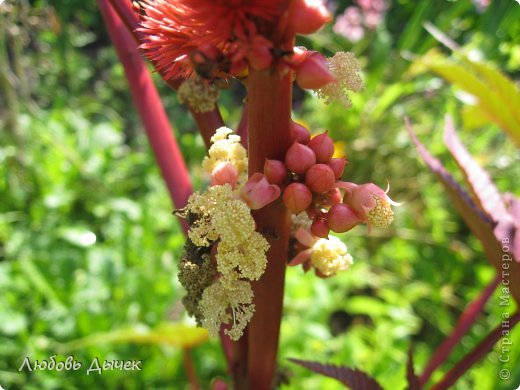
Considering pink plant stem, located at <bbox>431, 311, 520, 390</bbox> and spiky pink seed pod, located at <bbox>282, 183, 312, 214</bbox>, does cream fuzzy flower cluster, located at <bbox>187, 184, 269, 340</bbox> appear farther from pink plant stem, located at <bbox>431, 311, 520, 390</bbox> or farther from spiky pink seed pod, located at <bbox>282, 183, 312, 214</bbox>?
pink plant stem, located at <bbox>431, 311, 520, 390</bbox>

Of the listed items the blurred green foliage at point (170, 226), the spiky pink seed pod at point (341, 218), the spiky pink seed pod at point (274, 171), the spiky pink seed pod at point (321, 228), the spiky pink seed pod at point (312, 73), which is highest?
the spiky pink seed pod at point (312, 73)

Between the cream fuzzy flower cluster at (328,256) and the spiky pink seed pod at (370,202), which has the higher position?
the spiky pink seed pod at (370,202)

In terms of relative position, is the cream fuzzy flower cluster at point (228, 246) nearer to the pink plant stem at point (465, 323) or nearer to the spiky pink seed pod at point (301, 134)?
the spiky pink seed pod at point (301, 134)

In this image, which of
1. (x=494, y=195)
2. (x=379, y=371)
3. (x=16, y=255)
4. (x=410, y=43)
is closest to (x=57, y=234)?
(x=16, y=255)

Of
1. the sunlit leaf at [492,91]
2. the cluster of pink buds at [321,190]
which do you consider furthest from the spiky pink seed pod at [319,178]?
the sunlit leaf at [492,91]

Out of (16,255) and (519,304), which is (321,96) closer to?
(519,304)

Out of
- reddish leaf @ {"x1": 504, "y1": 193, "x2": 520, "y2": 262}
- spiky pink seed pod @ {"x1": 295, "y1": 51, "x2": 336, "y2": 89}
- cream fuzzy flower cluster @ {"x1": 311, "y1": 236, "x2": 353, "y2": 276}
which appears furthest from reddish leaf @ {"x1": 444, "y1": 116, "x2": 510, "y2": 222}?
spiky pink seed pod @ {"x1": 295, "y1": 51, "x2": 336, "y2": 89}

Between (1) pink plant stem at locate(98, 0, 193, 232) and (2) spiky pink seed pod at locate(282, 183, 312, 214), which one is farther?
(1) pink plant stem at locate(98, 0, 193, 232)
